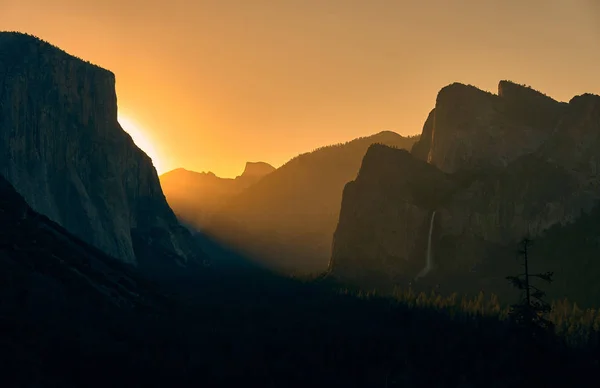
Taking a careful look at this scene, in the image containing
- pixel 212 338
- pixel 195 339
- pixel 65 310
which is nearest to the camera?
pixel 65 310

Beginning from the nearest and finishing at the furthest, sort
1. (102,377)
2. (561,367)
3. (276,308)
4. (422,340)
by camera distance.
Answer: (102,377) → (561,367) → (422,340) → (276,308)

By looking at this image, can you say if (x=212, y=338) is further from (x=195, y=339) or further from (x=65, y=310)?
(x=65, y=310)

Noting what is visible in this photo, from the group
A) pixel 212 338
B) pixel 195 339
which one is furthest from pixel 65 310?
pixel 212 338

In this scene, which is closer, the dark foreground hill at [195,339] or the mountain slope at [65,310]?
the mountain slope at [65,310]

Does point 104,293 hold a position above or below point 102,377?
above

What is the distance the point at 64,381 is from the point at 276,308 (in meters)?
102

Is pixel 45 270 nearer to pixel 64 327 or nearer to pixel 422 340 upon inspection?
pixel 64 327

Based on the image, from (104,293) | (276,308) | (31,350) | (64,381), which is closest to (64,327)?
(31,350)

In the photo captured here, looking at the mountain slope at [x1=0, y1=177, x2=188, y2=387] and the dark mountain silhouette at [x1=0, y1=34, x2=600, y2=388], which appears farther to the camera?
the dark mountain silhouette at [x1=0, y1=34, x2=600, y2=388]

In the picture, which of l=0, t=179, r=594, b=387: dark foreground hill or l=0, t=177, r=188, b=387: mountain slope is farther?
l=0, t=179, r=594, b=387: dark foreground hill

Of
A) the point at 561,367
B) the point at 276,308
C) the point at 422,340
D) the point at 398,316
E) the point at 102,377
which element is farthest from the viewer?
the point at 276,308

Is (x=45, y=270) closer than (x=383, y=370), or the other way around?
(x=383, y=370)

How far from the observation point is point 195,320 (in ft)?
504

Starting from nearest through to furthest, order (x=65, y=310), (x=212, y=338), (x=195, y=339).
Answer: (x=65, y=310)
(x=195, y=339)
(x=212, y=338)
